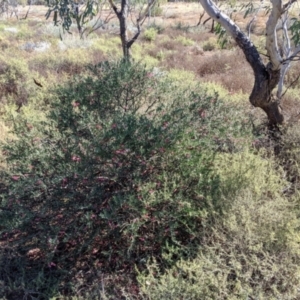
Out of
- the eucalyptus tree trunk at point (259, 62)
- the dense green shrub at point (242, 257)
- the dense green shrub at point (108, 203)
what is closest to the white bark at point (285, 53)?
the eucalyptus tree trunk at point (259, 62)

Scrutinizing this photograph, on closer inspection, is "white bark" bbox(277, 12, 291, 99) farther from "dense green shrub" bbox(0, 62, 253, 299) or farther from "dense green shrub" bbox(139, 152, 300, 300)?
"dense green shrub" bbox(139, 152, 300, 300)

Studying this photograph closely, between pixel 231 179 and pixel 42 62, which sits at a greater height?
pixel 231 179

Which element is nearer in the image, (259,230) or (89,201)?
(259,230)

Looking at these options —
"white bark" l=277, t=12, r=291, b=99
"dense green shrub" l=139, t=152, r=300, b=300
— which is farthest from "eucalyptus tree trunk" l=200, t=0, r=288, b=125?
"dense green shrub" l=139, t=152, r=300, b=300

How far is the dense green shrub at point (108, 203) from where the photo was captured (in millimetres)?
2869

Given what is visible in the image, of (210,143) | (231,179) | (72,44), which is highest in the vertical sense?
(210,143)

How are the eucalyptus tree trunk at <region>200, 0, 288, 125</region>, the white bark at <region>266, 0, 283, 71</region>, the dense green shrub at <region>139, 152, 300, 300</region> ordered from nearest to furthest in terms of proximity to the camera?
the dense green shrub at <region>139, 152, 300, 300</region>
the white bark at <region>266, 0, 283, 71</region>
the eucalyptus tree trunk at <region>200, 0, 288, 125</region>

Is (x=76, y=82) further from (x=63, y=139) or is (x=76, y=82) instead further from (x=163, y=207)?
(x=163, y=207)

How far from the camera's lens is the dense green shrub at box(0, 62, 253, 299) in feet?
9.41

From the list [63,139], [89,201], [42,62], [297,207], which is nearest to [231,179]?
[297,207]

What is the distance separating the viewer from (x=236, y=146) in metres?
3.47

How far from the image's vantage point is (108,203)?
2939 mm

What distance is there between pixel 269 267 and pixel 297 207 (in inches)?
29.5

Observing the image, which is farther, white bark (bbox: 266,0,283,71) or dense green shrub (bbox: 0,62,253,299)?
white bark (bbox: 266,0,283,71)
